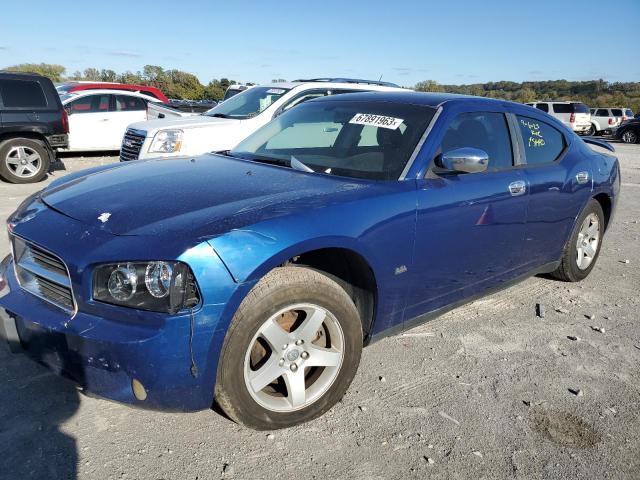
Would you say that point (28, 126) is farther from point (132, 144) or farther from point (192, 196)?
point (192, 196)

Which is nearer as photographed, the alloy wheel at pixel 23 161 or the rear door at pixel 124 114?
the alloy wheel at pixel 23 161

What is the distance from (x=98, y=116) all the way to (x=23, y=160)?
312cm

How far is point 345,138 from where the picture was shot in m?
3.55

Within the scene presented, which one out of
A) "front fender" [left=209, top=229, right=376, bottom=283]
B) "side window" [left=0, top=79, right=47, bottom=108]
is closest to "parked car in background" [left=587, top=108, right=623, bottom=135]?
"side window" [left=0, top=79, right=47, bottom=108]

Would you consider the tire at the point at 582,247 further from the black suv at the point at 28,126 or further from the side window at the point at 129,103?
the side window at the point at 129,103

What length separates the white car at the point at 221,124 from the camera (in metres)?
7.03

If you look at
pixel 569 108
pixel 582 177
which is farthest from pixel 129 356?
pixel 569 108

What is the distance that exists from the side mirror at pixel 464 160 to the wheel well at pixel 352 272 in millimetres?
857

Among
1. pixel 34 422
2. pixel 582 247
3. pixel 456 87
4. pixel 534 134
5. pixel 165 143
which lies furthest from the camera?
pixel 456 87

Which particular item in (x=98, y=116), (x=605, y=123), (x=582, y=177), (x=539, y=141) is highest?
(x=539, y=141)

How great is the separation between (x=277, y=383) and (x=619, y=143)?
86.4 ft

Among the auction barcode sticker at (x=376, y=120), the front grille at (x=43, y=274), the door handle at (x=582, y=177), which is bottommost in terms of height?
the front grille at (x=43, y=274)

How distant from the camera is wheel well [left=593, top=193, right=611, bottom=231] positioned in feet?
16.0

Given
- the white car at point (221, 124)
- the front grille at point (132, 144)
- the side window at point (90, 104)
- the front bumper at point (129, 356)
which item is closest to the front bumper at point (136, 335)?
the front bumper at point (129, 356)
